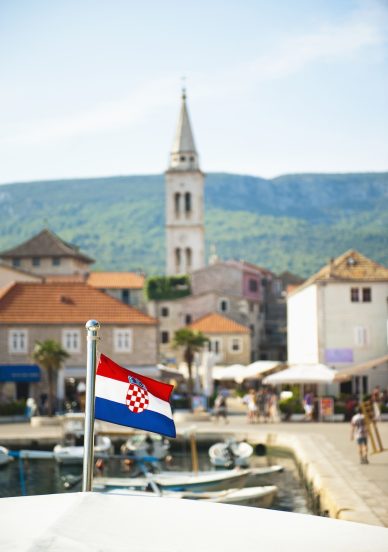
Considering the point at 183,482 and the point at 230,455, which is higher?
the point at 230,455

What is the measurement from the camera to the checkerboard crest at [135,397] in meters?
12.8

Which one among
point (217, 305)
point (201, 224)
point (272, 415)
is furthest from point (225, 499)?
point (201, 224)

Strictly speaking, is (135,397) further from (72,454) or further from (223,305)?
(223,305)

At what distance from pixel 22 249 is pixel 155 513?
109 m

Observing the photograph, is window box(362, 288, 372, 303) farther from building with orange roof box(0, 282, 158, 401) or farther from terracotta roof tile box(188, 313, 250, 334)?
terracotta roof tile box(188, 313, 250, 334)

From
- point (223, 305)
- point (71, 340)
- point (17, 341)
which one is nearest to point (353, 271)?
point (71, 340)

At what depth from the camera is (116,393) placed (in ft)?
42.2

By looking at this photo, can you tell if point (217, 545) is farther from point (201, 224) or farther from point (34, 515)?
point (201, 224)

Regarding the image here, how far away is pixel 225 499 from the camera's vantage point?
26547 millimetres

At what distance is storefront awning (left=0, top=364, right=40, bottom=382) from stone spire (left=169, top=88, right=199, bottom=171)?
262 feet

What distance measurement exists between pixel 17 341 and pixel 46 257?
57958mm

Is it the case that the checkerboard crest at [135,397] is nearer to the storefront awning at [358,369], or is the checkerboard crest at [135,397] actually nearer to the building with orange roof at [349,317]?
the storefront awning at [358,369]

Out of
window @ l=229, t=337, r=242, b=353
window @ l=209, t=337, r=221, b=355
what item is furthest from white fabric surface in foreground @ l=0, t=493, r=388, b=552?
window @ l=229, t=337, r=242, b=353

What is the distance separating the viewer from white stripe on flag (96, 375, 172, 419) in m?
12.9
